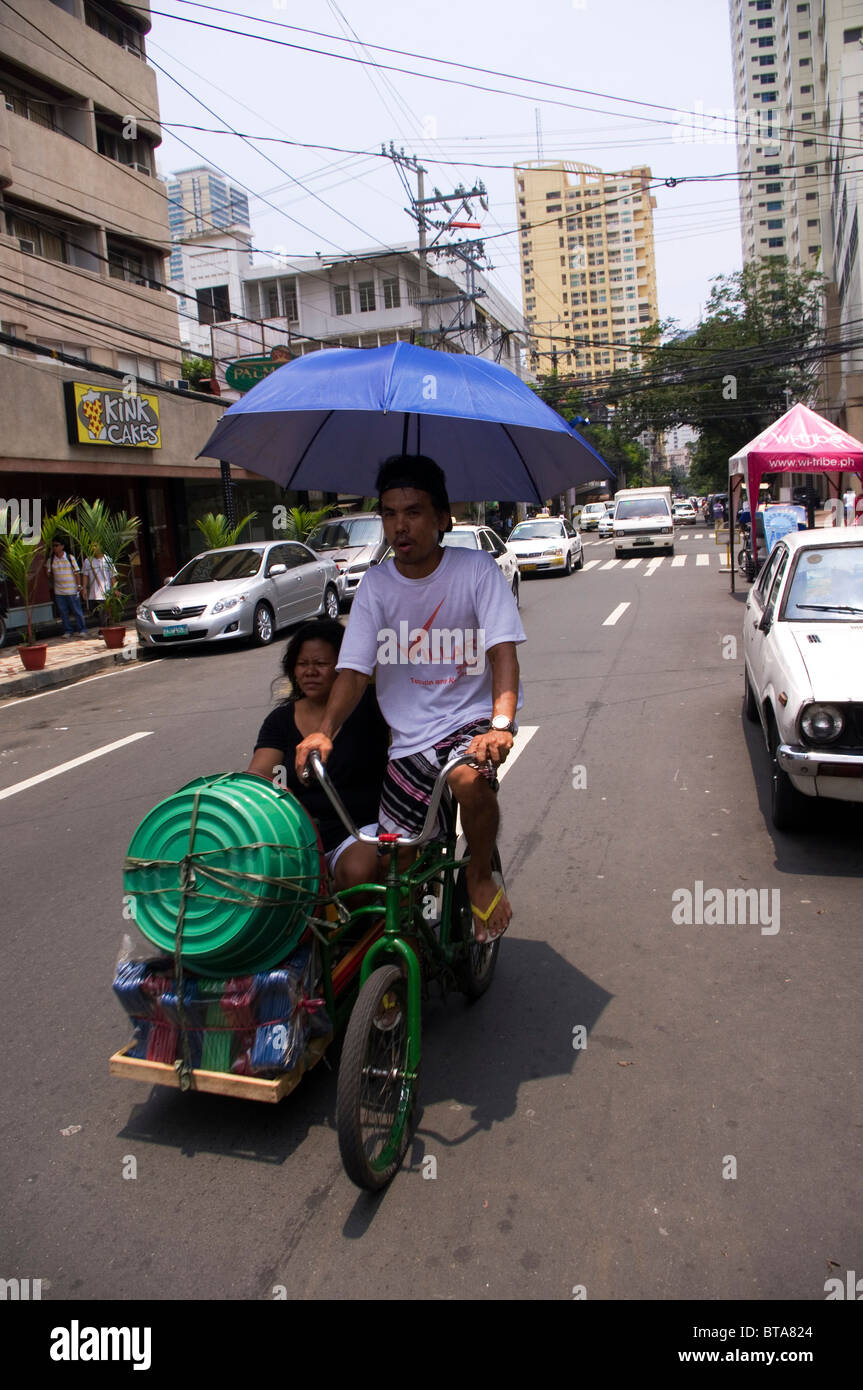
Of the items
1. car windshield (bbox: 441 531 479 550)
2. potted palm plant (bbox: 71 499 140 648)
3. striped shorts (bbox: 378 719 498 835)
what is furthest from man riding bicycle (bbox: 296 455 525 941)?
car windshield (bbox: 441 531 479 550)

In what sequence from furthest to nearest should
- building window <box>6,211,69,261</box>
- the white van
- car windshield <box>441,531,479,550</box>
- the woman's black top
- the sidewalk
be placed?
the white van
building window <box>6,211,69,261</box>
car windshield <box>441,531,479,550</box>
the sidewalk
the woman's black top

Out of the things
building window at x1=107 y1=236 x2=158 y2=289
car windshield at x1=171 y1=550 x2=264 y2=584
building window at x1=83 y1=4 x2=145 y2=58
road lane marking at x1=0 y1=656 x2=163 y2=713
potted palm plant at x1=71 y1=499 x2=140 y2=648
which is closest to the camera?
road lane marking at x1=0 y1=656 x2=163 y2=713

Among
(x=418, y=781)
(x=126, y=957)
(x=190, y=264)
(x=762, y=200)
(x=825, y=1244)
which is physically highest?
(x=762, y=200)

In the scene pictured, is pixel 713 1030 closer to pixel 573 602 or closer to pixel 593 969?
pixel 593 969

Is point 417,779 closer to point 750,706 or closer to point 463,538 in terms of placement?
point 750,706

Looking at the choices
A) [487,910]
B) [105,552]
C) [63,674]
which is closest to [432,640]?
[487,910]

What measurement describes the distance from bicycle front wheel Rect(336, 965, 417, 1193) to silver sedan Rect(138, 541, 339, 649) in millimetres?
12025

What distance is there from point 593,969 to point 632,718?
191 inches

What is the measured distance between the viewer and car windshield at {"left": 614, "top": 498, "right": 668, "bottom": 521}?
30812 millimetres

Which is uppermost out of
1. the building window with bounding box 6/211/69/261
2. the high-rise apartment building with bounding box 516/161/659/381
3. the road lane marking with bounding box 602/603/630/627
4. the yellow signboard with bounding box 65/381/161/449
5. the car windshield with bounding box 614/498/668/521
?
the high-rise apartment building with bounding box 516/161/659/381

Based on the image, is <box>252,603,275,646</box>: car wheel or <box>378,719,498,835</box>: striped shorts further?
<box>252,603,275,646</box>: car wheel

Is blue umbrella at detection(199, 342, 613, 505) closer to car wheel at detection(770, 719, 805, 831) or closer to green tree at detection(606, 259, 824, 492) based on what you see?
car wheel at detection(770, 719, 805, 831)
